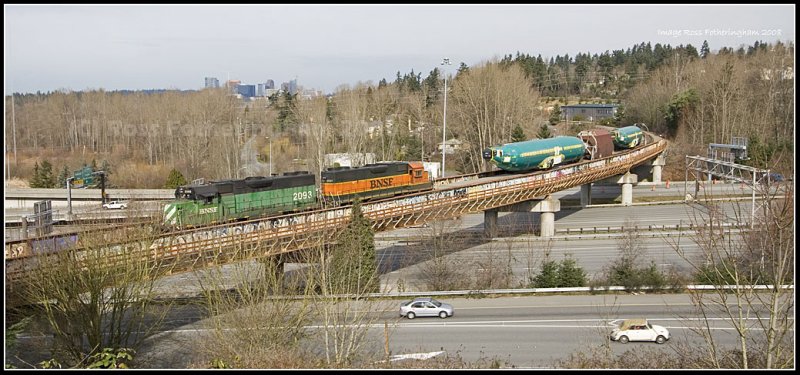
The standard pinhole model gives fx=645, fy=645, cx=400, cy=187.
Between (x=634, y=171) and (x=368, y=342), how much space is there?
50059mm

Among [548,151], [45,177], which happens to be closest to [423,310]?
[548,151]

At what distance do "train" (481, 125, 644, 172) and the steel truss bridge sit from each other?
132 cm

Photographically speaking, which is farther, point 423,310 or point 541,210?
point 541,210

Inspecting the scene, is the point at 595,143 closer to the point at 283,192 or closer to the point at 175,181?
the point at 283,192

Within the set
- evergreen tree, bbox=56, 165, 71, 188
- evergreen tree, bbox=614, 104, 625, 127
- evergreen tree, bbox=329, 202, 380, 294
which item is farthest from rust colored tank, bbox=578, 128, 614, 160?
evergreen tree, bbox=56, 165, 71, 188

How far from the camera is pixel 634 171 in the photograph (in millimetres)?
65125

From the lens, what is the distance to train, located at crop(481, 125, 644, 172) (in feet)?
137

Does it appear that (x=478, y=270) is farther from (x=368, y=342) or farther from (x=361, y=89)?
(x=361, y=89)

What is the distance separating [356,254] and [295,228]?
3.61m

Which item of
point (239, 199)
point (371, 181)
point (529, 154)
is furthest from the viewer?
point (529, 154)

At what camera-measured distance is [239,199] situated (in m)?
29.8

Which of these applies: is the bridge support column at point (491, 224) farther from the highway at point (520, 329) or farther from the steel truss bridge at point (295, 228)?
the highway at point (520, 329)

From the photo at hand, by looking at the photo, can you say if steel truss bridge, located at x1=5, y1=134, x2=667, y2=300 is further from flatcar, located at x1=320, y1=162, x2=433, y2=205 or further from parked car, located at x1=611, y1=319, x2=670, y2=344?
parked car, located at x1=611, y1=319, x2=670, y2=344

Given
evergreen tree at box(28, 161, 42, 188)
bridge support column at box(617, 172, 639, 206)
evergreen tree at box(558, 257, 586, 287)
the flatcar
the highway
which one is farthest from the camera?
evergreen tree at box(28, 161, 42, 188)
